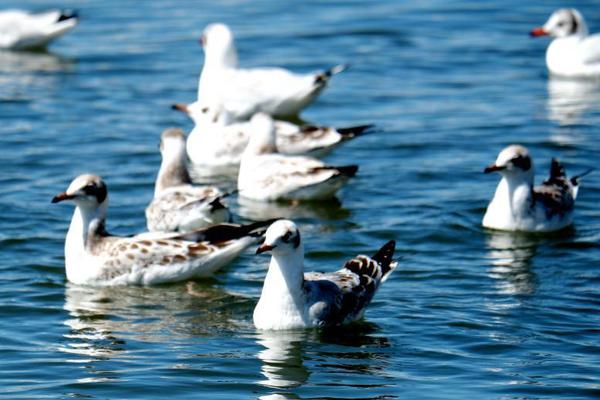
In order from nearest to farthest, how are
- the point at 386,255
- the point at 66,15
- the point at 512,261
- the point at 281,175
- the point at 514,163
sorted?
the point at 386,255 < the point at 512,261 < the point at 514,163 < the point at 281,175 < the point at 66,15

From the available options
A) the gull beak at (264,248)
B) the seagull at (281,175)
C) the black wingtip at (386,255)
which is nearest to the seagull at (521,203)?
the seagull at (281,175)

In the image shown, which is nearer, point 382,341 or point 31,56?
point 382,341

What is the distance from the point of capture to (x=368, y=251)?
14055 millimetres

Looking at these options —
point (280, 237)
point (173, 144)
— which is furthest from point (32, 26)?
point (280, 237)

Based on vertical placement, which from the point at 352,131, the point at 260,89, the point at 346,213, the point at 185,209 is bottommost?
the point at 346,213

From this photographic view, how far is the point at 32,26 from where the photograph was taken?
2419 cm

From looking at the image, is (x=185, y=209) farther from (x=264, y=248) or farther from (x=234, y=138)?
(x=234, y=138)

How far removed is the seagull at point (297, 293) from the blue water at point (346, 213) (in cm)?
15

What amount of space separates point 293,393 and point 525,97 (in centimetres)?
1181

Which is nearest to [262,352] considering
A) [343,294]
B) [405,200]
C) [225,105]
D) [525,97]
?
[343,294]

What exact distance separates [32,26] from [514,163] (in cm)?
1180

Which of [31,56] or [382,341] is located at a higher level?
[31,56]

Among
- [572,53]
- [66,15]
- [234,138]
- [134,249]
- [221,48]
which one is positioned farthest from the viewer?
[66,15]

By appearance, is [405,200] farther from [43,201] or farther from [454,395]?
[454,395]
